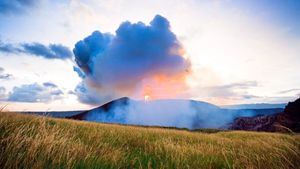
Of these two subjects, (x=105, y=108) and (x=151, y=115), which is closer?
(x=105, y=108)

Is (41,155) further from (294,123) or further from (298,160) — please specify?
(294,123)

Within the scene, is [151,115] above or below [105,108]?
below

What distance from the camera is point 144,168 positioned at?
4.19m

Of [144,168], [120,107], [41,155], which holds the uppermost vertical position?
[120,107]

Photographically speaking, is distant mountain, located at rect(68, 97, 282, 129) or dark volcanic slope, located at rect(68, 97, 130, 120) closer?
dark volcanic slope, located at rect(68, 97, 130, 120)

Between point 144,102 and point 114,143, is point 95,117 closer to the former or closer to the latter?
point 144,102

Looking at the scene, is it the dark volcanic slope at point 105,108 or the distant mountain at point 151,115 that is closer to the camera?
the dark volcanic slope at point 105,108

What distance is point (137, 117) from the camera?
172m

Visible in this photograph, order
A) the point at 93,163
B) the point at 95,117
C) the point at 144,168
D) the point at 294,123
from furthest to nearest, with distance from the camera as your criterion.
Answer: the point at 95,117
the point at 294,123
the point at 144,168
the point at 93,163

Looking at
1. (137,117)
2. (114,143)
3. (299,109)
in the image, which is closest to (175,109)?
(137,117)

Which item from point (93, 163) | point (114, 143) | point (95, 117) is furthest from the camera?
point (95, 117)

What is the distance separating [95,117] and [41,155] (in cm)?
16157

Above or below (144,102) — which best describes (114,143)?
below

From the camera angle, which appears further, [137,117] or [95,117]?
[137,117]
